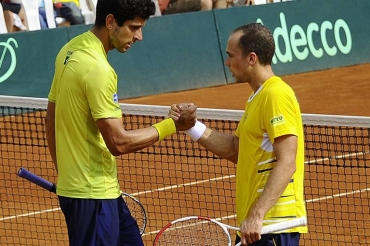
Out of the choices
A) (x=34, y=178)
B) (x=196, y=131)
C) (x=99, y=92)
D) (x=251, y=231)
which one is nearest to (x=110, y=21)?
(x=99, y=92)

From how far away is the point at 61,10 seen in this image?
16.6m

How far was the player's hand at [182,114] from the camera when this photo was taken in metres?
5.64

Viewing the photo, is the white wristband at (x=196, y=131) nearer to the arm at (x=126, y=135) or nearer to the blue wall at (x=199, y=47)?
the arm at (x=126, y=135)

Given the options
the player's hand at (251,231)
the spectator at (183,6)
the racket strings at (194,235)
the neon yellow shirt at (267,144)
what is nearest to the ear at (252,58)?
the neon yellow shirt at (267,144)

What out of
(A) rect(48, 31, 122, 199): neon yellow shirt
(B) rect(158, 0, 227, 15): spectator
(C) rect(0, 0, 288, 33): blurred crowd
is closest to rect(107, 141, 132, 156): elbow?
(A) rect(48, 31, 122, 199): neon yellow shirt

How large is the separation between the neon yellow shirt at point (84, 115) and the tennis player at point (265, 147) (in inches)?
30.4

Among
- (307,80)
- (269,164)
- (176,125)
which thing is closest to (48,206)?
(176,125)

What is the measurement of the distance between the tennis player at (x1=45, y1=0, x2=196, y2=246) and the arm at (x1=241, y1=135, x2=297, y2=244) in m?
0.83

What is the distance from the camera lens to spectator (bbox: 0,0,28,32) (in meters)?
15.8

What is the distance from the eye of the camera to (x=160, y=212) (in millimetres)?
9609

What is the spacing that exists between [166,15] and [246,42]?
12245mm

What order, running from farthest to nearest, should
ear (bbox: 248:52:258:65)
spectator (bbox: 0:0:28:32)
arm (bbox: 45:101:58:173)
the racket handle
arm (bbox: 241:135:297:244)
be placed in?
spectator (bbox: 0:0:28:32)
arm (bbox: 45:101:58:173)
ear (bbox: 248:52:258:65)
the racket handle
arm (bbox: 241:135:297:244)

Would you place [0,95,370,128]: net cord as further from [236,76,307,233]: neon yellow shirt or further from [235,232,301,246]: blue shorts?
[235,232,301,246]: blue shorts

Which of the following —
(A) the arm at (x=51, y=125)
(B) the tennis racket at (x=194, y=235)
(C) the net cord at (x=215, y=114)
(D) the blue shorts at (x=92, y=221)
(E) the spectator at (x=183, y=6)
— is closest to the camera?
(D) the blue shorts at (x=92, y=221)
